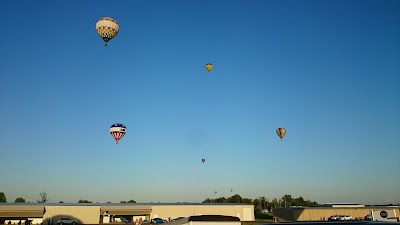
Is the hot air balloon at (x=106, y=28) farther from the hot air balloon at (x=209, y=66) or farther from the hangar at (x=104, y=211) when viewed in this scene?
the hangar at (x=104, y=211)

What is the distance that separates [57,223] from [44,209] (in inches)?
143

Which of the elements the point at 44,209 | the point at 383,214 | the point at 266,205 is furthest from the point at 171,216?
the point at 266,205

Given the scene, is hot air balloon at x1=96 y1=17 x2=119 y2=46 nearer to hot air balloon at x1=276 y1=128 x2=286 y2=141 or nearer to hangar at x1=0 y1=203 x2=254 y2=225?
hot air balloon at x1=276 y1=128 x2=286 y2=141

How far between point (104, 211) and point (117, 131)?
75.0 feet

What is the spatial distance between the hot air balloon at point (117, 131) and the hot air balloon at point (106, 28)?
11.9 m

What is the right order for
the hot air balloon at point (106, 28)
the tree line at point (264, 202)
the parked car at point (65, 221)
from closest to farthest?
the hot air balloon at point (106, 28)
the parked car at point (65, 221)
the tree line at point (264, 202)

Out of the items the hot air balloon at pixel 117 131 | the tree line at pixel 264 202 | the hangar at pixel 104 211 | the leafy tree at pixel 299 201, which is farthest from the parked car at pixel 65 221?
the leafy tree at pixel 299 201

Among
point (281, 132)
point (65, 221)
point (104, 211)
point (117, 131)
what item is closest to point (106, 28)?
point (117, 131)

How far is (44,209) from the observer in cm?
Result: 5525

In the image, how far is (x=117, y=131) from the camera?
4575 centimetres

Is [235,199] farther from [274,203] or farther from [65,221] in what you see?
[65,221]

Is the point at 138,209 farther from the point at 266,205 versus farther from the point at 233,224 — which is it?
the point at 266,205

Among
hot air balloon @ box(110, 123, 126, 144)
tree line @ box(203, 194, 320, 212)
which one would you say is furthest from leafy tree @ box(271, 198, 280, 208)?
hot air balloon @ box(110, 123, 126, 144)

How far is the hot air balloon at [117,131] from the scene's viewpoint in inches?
1801
